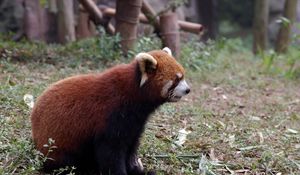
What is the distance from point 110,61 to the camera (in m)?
8.19

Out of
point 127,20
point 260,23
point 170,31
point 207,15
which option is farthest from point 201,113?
point 207,15

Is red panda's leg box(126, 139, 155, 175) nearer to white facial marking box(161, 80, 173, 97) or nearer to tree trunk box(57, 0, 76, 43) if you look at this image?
white facial marking box(161, 80, 173, 97)

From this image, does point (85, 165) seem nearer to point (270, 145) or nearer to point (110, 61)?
point (270, 145)

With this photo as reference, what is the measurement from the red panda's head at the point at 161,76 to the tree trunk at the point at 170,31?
5002mm

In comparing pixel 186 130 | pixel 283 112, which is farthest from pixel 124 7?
pixel 186 130

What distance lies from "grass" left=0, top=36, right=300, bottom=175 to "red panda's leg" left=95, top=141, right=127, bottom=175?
1.41 ft

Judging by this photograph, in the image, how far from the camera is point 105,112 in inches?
149

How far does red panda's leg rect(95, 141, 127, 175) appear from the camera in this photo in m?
3.74

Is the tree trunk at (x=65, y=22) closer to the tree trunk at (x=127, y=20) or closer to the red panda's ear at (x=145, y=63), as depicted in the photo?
the tree trunk at (x=127, y=20)

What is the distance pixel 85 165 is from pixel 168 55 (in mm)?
964

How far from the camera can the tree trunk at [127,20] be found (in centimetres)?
820

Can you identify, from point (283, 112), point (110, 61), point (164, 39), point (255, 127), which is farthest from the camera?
point (164, 39)

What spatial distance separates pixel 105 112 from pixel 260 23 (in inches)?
367

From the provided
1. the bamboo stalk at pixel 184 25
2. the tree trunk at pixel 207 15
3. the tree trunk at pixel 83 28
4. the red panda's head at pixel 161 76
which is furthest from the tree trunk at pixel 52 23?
the red panda's head at pixel 161 76
